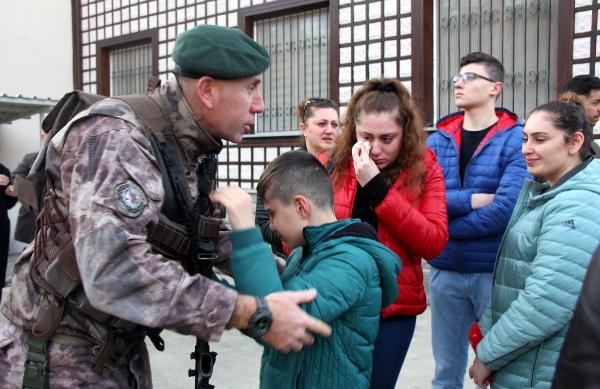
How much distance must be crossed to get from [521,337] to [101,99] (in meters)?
1.60

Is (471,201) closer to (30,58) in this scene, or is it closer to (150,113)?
(150,113)

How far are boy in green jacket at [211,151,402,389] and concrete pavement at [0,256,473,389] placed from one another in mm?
2420

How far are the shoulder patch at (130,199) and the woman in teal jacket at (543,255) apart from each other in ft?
4.55

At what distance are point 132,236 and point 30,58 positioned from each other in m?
9.99

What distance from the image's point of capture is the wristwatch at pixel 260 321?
57.3 inches

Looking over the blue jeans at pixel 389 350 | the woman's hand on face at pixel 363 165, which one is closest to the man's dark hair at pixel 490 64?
the woman's hand on face at pixel 363 165

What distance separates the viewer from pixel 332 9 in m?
6.87

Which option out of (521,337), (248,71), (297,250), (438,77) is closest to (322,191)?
(297,250)

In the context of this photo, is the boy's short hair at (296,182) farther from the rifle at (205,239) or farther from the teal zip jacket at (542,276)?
the teal zip jacket at (542,276)

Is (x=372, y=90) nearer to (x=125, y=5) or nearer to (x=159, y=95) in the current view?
(x=159, y=95)

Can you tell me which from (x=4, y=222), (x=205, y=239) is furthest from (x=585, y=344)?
(x=4, y=222)

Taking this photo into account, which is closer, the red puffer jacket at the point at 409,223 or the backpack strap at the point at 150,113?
the backpack strap at the point at 150,113

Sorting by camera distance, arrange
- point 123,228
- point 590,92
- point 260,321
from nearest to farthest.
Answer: point 123,228, point 260,321, point 590,92

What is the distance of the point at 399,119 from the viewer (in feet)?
7.72
